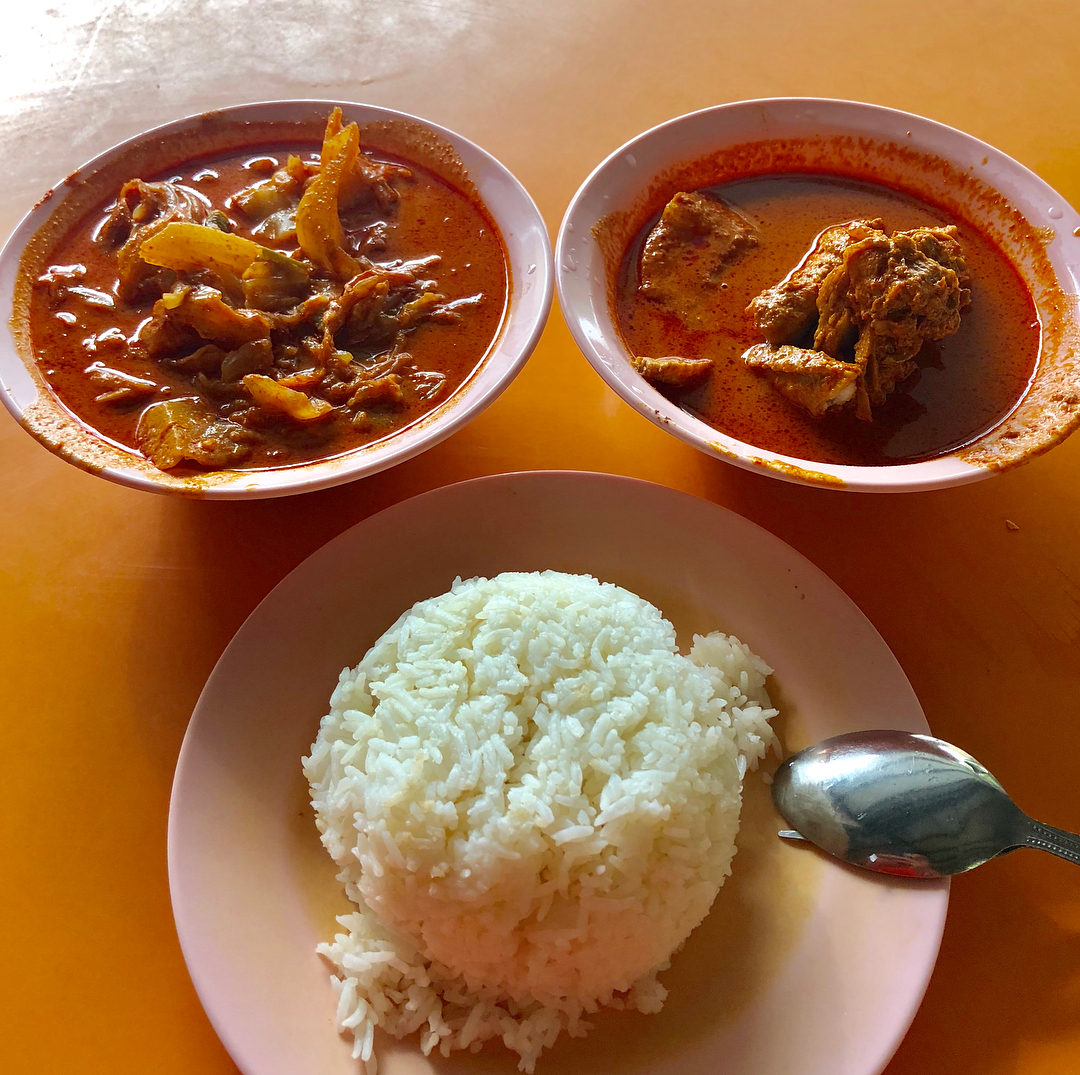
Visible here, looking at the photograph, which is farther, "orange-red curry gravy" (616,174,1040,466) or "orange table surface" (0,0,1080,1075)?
"orange-red curry gravy" (616,174,1040,466)

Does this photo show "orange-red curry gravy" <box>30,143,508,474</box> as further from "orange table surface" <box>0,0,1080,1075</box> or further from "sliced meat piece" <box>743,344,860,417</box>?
"sliced meat piece" <box>743,344,860,417</box>

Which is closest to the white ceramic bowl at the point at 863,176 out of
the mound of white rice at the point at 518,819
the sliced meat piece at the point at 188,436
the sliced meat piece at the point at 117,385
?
the mound of white rice at the point at 518,819

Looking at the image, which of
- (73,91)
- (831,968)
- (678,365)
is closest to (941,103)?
(678,365)

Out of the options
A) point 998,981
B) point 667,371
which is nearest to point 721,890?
point 998,981

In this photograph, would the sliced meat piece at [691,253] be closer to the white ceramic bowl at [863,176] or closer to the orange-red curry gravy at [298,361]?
the white ceramic bowl at [863,176]

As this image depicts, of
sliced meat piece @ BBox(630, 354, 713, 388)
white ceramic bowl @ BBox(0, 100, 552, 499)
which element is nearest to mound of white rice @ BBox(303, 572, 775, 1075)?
white ceramic bowl @ BBox(0, 100, 552, 499)

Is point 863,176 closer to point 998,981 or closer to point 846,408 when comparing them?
point 846,408
